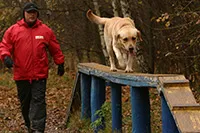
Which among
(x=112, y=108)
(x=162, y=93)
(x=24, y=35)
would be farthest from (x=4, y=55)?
(x=162, y=93)

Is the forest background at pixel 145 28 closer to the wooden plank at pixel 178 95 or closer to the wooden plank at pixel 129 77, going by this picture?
the wooden plank at pixel 129 77

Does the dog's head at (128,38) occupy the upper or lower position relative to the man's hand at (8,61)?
upper

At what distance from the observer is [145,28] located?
44.0 ft

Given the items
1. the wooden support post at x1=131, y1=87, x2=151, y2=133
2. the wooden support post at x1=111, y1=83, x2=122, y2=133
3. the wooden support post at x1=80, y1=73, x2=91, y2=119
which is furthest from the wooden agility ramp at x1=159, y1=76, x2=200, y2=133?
the wooden support post at x1=80, y1=73, x2=91, y2=119

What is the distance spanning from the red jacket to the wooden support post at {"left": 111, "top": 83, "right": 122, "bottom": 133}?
3.81ft

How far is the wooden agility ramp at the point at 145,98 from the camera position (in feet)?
12.9

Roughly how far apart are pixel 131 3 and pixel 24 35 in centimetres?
729

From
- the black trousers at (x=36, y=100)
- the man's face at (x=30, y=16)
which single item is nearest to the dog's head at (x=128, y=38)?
the man's face at (x=30, y=16)

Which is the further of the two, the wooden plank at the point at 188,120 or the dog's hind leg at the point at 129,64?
the dog's hind leg at the point at 129,64

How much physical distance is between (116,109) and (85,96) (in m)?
1.93

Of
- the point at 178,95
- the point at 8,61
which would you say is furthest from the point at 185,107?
the point at 8,61

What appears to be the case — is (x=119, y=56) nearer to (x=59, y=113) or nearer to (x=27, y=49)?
(x=27, y=49)

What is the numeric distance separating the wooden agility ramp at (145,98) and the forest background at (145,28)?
2.42 m

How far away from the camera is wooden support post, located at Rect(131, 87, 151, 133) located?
539cm
